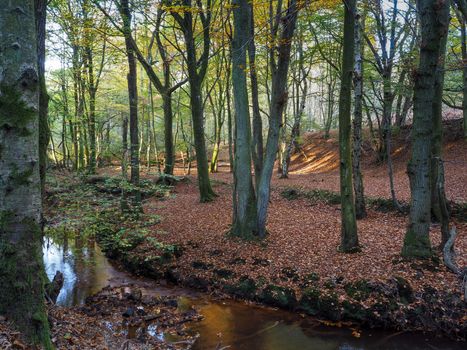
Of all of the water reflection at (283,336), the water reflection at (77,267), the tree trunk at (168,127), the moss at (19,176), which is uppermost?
the tree trunk at (168,127)

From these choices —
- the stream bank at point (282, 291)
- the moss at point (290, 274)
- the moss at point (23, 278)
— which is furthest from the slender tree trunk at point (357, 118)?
the moss at point (23, 278)

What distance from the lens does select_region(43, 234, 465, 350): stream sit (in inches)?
216

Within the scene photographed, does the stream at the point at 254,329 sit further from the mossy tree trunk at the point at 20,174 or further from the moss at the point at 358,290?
the mossy tree trunk at the point at 20,174

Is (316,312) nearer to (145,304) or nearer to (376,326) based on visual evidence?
(376,326)

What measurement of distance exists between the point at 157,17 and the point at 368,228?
1149 cm

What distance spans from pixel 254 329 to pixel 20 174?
493 cm

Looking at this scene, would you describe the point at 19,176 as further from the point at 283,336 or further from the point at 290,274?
the point at 290,274

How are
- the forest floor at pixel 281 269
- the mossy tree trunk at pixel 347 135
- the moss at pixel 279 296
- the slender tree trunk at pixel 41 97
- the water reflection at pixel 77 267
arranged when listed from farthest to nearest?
the water reflection at pixel 77 267
the mossy tree trunk at pixel 347 135
the moss at pixel 279 296
the forest floor at pixel 281 269
the slender tree trunk at pixel 41 97

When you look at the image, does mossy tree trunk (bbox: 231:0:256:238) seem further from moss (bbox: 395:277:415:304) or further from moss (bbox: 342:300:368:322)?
moss (bbox: 395:277:415:304)

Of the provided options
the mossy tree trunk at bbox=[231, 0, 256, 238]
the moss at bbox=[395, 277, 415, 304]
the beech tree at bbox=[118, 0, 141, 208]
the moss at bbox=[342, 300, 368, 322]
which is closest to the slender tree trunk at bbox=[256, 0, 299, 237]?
the mossy tree trunk at bbox=[231, 0, 256, 238]

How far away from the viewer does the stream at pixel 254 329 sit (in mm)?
5496

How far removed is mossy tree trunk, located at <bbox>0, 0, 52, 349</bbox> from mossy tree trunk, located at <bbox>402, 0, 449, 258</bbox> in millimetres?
6571

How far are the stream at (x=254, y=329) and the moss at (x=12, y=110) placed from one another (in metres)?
4.38

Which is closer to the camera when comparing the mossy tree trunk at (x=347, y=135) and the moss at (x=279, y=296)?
the moss at (x=279, y=296)
